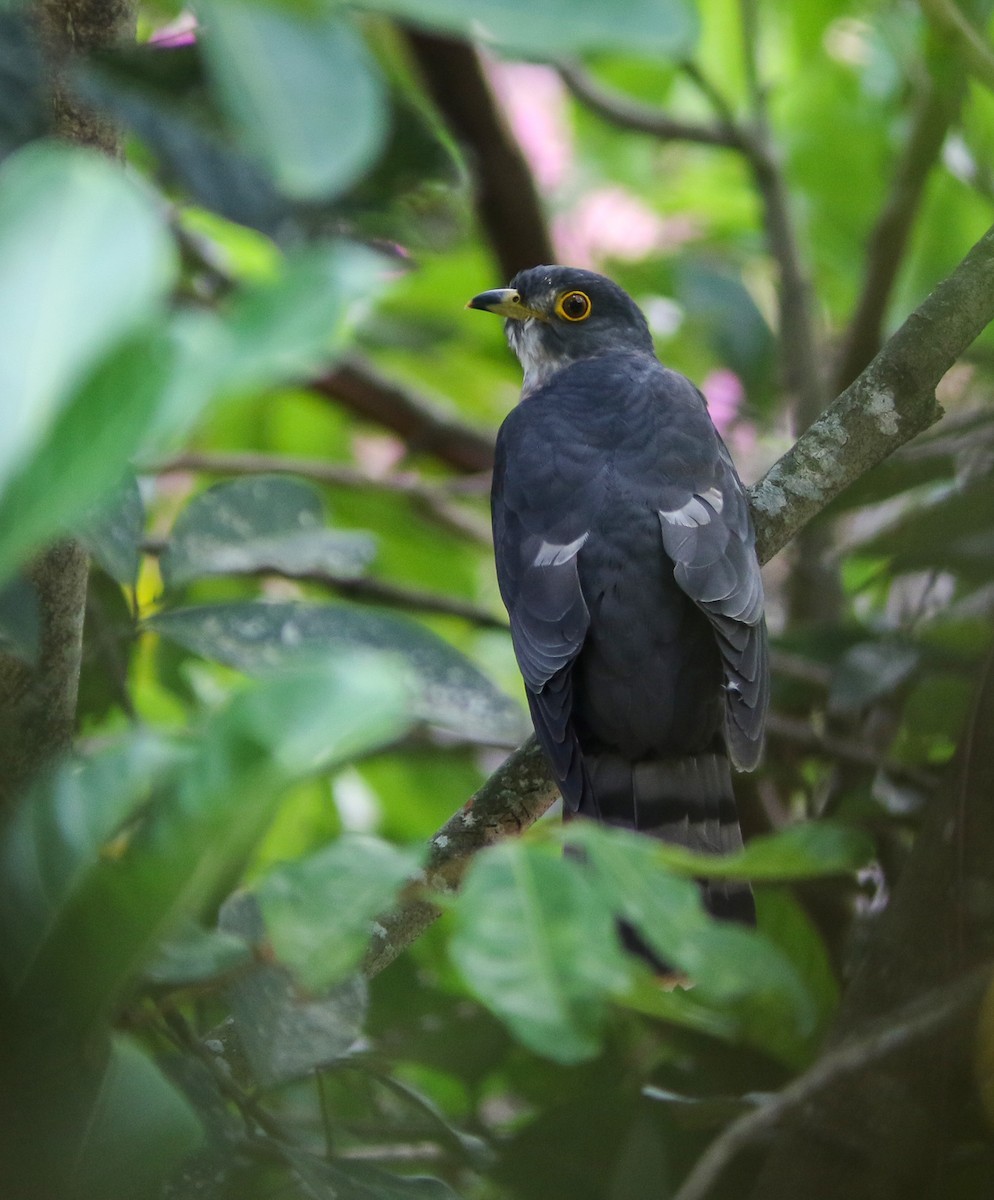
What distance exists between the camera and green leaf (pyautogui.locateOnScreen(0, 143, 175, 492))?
2.92 ft

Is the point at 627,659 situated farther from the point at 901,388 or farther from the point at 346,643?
the point at 346,643

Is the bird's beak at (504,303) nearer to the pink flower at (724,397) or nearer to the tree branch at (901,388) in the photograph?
the pink flower at (724,397)

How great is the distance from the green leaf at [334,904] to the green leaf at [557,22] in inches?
27.6

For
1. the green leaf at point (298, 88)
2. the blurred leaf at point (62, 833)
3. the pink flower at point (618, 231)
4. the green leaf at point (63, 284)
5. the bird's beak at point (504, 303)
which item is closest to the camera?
the green leaf at point (63, 284)

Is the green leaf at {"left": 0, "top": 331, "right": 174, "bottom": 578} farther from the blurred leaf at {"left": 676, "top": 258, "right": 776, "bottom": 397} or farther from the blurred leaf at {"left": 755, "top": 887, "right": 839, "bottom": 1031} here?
the blurred leaf at {"left": 676, "top": 258, "right": 776, "bottom": 397}

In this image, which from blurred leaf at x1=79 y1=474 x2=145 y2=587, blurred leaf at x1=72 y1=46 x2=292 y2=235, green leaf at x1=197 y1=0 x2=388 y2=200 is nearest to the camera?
green leaf at x1=197 y1=0 x2=388 y2=200

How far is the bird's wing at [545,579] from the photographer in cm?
314

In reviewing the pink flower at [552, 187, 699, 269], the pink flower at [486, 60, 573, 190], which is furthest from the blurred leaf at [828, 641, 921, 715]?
the pink flower at [486, 60, 573, 190]

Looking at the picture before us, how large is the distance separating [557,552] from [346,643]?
126 cm

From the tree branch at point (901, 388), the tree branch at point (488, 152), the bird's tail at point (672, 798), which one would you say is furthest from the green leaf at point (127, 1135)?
the tree branch at point (488, 152)

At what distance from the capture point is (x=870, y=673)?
3.36 m

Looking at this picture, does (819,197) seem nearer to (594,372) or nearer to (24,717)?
(594,372)

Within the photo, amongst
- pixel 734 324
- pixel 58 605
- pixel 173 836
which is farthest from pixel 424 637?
pixel 734 324

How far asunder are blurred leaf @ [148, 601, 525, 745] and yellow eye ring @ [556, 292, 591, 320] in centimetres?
245
